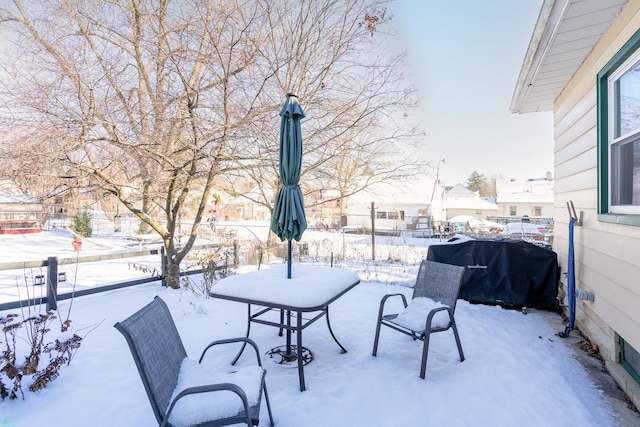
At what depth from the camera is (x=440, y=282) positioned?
135 inches

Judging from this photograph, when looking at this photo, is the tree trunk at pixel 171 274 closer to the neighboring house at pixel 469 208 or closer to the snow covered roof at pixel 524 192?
the neighboring house at pixel 469 208

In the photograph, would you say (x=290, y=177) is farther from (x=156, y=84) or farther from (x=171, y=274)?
(x=156, y=84)

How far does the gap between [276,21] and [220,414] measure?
7026 millimetres

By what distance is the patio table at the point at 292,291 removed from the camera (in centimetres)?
236

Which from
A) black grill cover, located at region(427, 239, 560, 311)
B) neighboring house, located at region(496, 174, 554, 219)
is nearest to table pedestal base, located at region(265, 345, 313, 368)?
black grill cover, located at region(427, 239, 560, 311)

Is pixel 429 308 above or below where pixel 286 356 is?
Result: above

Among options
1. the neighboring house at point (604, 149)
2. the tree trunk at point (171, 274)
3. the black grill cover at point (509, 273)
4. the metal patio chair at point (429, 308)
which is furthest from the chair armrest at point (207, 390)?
the tree trunk at point (171, 274)

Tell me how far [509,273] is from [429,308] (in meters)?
2.25

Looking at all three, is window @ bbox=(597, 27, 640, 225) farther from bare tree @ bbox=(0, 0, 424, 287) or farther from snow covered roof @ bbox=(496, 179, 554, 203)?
snow covered roof @ bbox=(496, 179, 554, 203)

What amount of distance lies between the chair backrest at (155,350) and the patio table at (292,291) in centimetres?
63

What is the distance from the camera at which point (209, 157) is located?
5.17 metres

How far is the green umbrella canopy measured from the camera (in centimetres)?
293

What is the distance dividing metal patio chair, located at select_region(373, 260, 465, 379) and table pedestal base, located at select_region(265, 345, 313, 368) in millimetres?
656

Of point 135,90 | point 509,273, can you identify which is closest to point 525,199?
point 509,273
